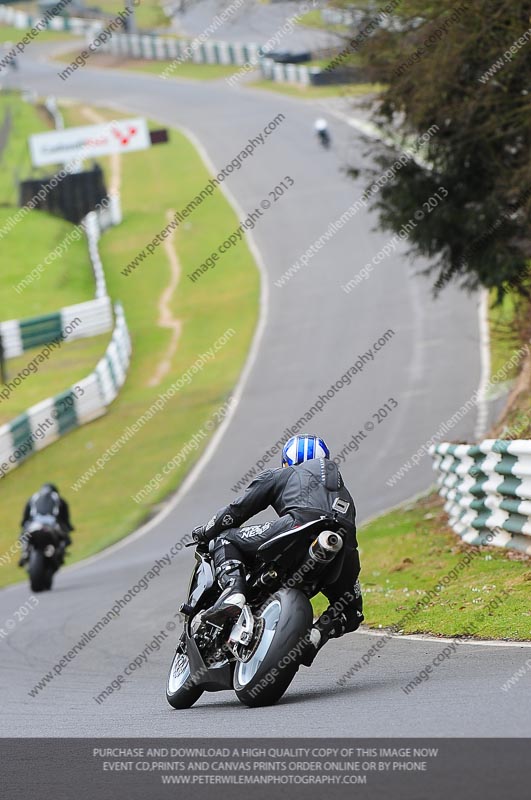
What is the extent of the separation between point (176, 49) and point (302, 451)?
70.7 meters

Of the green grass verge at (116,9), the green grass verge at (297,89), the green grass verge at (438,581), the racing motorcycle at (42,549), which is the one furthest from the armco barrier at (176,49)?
the green grass verge at (438,581)

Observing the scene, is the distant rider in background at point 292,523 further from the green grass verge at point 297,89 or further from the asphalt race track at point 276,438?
the green grass verge at point 297,89

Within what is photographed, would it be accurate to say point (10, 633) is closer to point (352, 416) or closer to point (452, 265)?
point (452, 265)

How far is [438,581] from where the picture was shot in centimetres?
1148

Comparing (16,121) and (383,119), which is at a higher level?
(383,119)

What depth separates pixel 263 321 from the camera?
113ft

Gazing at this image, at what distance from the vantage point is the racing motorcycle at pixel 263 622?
22.9 feet

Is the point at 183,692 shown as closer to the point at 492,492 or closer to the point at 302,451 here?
the point at 302,451

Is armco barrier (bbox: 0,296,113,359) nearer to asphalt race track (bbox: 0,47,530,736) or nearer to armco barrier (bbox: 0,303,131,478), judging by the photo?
armco barrier (bbox: 0,303,131,478)

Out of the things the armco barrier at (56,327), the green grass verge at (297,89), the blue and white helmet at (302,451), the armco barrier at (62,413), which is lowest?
the green grass verge at (297,89)

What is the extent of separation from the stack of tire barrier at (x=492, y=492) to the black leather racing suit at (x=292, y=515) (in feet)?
11.9

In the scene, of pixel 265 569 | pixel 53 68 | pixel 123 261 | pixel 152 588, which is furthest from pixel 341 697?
pixel 53 68

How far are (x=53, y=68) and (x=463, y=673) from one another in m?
75.5
